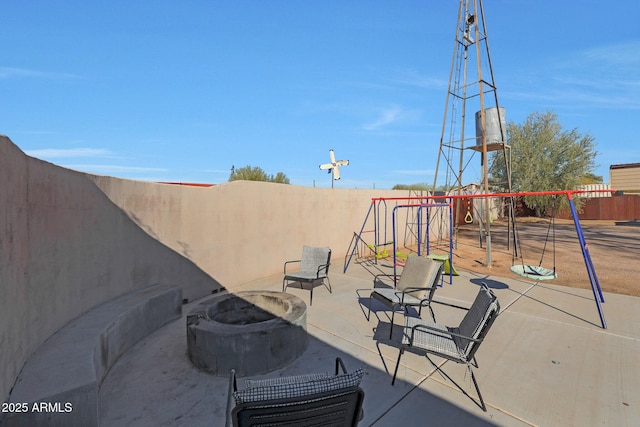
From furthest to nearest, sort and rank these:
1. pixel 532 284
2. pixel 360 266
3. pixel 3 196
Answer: pixel 360 266 < pixel 532 284 < pixel 3 196

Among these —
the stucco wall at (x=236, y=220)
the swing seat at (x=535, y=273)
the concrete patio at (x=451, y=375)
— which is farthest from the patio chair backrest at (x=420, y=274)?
the stucco wall at (x=236, y=220)

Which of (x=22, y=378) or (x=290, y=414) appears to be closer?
(x=290, y=414)

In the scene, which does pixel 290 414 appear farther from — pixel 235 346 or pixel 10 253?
pixel 10 253

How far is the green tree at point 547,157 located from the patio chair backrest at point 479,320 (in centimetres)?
2106

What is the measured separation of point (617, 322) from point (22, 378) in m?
7.39

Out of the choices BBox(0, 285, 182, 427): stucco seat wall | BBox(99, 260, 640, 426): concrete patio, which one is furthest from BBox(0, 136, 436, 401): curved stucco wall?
BBox(99, 260, 640, 426): concrete patio

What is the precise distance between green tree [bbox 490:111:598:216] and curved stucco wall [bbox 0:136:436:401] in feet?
64.5

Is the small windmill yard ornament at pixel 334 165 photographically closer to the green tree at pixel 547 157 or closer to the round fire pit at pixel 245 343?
the round fire pit at pixel 245 343

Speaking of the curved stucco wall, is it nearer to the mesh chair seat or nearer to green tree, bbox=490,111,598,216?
the mesh chair seat

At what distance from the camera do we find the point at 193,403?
2.85 m

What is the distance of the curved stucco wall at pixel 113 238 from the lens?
8.51ft

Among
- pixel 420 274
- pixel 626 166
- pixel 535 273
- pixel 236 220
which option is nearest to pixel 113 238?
pixel 236 220

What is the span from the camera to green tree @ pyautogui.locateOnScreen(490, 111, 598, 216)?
2147 cm

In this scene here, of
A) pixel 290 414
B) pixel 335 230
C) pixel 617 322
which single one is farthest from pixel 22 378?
pixel 335 230
